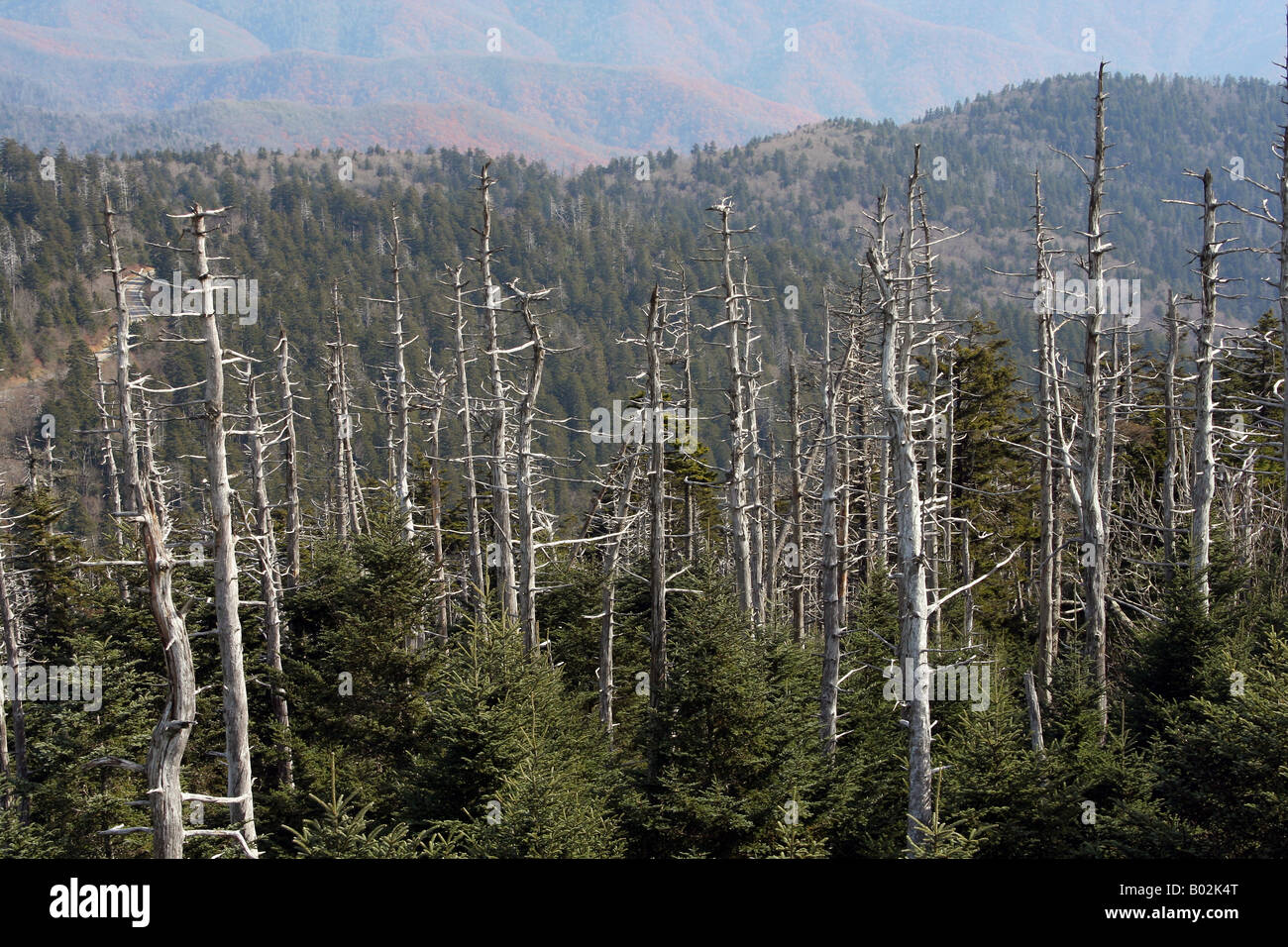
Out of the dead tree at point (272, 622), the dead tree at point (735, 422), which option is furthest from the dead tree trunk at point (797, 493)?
the dead tree at point (272, 622)

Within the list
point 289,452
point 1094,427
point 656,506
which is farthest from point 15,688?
point 1094,427

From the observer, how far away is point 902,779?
A: 46.1 ft

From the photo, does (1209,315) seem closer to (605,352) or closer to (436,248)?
(605,352)

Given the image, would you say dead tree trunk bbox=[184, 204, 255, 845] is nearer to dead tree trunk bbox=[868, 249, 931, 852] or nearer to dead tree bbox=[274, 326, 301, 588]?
dead tree trunk bbox=[868, 249, 931, 852]

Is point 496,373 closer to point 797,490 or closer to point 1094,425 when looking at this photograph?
point 797,490

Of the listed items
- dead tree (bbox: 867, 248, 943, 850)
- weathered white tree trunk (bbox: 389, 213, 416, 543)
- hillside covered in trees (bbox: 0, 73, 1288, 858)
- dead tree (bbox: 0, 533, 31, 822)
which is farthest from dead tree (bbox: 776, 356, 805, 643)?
dead tree (bbox: 0, 533, 31, 822)

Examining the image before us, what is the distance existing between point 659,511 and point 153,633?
43.2ft

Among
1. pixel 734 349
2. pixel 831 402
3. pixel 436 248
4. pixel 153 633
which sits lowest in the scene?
pixel 153 633

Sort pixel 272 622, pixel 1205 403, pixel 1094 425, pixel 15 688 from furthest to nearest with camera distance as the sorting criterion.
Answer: pixel 15 688
pixel 272 622
pixel 1205 403
pixel 1094 425

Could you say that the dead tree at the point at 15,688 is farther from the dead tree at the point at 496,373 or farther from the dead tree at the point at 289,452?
the dead tree at the point at 496,373

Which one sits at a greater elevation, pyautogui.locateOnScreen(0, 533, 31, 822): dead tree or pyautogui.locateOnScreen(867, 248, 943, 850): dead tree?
pyautogui.locateOnScreen(867, 248, 943, 850): dead tree

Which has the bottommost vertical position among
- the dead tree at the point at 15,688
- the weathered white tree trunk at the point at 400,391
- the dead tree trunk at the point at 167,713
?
the dead tree at the point at 15,688
